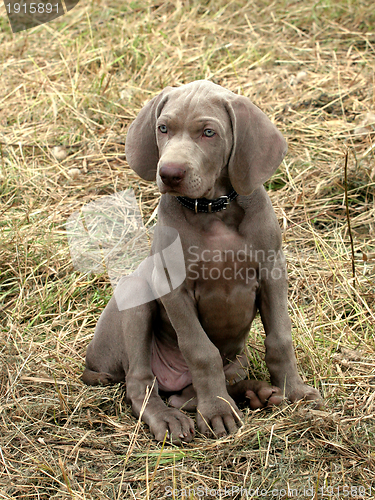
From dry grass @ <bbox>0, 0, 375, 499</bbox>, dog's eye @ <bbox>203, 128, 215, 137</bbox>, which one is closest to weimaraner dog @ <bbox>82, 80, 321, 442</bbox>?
dog's eye @ <bbox>203, 128, 215, 137</bbox>

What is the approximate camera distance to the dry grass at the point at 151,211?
2.76 metres

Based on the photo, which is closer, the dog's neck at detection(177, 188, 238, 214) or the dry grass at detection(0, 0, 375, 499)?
the dry grass at detection(0, 0, 375, 499)

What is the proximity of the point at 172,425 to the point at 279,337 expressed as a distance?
67cm

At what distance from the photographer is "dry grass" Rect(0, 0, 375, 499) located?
276 cm

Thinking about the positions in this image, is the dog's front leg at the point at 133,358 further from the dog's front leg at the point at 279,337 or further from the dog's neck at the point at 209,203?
the dog's neck at the point at 209,203

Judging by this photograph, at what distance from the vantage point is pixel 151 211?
519 cm

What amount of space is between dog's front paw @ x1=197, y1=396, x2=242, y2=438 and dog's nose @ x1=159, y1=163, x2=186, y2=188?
1.07m

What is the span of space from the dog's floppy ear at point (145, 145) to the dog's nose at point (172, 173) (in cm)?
43

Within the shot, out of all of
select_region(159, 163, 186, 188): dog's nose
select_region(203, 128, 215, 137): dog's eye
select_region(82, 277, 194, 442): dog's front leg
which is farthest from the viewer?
select_region(82, 277, 194, 442): dog's front leg

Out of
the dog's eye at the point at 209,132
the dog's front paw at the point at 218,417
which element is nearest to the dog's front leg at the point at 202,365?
the dog's front paw at the point at 218,417

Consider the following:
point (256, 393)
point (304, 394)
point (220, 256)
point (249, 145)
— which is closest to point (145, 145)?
point (249, 145)

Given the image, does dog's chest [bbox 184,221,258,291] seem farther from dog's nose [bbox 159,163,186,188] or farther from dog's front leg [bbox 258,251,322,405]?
dog's nose [bbox 159,163,186,188]

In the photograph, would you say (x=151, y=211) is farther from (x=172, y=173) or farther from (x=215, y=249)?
(x=172, y=173)

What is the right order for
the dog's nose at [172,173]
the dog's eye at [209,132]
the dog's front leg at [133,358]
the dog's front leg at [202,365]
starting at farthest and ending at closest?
the dog's front leg at [133,358] → the dog's front leg at [202,365] → the dog's eye at [209,132] → the dog's nose at [172,173]
